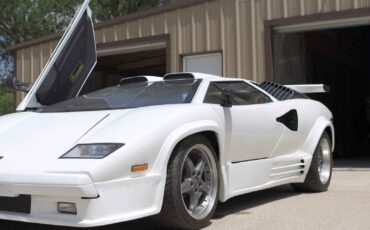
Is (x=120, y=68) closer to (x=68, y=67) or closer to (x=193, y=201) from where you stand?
(x=68, y=67)

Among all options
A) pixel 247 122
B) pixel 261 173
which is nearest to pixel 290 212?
pixel 261 173

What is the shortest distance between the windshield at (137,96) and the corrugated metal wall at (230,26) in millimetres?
5456

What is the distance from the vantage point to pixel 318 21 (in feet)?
33.0

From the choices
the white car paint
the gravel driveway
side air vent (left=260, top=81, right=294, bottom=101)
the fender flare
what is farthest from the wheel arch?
the fender flare

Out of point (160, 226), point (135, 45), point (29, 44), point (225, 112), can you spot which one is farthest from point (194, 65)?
point (160, 226)

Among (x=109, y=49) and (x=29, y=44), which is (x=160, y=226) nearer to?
(x=109, y=49)

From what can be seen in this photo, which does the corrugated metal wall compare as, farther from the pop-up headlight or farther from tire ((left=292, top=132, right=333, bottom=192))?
the pop-up headlight

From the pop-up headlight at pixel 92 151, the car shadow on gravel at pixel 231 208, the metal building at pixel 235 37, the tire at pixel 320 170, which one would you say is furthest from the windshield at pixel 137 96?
the metal building at pixel 235 37

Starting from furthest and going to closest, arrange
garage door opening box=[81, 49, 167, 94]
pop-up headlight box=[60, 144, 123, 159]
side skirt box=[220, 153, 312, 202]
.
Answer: garage door opening box=[81, 49, 167, 94] < side skirt box=[220, 153, 312, 202] < pop-up headlight box=[60, 144, 123, 159]

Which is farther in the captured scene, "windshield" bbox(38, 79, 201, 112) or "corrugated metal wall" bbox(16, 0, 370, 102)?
"corrugated metal wall" bbox(16, 0, 370, 102)

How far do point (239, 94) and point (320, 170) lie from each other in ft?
7.08

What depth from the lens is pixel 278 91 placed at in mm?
6277

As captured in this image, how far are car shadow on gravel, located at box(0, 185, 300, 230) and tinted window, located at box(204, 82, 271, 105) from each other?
106 centimetres

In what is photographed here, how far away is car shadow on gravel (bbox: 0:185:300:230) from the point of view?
463cm
